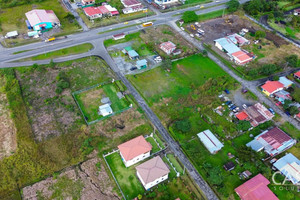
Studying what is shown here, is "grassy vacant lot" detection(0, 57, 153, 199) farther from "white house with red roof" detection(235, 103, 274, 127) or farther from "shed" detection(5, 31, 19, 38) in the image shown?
"white house with red roof" detection(235, 103, 274, 127)

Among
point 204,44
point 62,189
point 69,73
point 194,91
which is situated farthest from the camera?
point 204,44

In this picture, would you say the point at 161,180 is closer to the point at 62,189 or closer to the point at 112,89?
the point at 62,189

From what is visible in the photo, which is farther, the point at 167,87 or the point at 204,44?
the point at 204,44

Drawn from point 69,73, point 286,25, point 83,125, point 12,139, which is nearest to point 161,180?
point 83,125

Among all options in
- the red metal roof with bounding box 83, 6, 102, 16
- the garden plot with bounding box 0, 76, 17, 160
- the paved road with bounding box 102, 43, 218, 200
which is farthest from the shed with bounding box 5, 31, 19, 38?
the paved road with bounding box 102, 43, 218, 200

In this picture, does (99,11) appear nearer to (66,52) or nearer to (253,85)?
(66,52)

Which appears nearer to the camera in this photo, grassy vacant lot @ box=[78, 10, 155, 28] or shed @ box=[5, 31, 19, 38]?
shed @ box=[5, 31, 19, 38]

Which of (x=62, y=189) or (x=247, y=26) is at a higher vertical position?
(x=247, y=26)

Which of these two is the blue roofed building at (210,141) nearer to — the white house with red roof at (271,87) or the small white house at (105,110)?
the small white house at (105,110)
